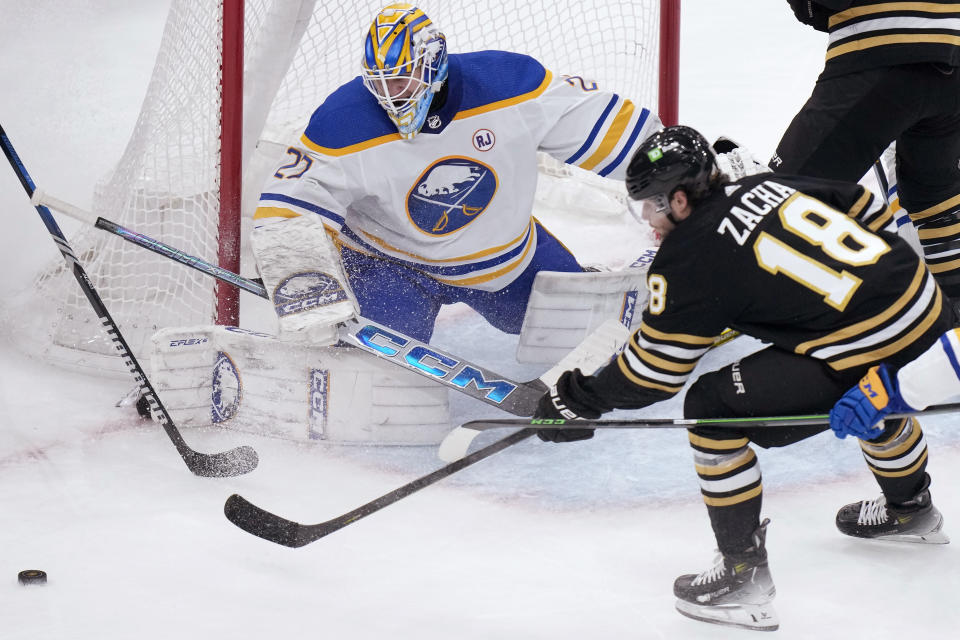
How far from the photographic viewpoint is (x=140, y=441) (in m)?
2.83

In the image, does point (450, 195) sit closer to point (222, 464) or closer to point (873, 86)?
point (222, 464)

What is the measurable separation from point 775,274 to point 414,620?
0.90m

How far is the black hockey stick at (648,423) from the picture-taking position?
6.15 ft

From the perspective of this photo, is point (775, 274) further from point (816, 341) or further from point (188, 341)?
point (188, 341)

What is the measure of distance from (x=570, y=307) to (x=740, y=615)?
1.23 metres

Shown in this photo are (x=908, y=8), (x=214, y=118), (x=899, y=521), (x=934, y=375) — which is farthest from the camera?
(x=214, y=118)

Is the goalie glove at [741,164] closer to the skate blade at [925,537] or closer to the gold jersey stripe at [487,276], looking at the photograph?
the gold jersey stripe at [487,276]

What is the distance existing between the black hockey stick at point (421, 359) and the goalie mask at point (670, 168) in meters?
0.92

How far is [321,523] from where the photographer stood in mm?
2254

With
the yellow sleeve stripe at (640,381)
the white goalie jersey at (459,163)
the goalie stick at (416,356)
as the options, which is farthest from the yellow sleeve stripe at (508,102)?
the yellow sleeve stripe at (640,381)

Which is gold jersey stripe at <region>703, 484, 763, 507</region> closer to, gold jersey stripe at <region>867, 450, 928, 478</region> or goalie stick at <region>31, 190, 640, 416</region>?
gold jersey stripe at <region>867, 450, 928, 478</region>

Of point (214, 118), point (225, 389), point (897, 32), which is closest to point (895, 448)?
point (897, 32)

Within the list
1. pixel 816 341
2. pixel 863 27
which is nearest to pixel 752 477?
pixel 816 341

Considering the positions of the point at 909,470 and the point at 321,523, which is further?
the point at 321,523
